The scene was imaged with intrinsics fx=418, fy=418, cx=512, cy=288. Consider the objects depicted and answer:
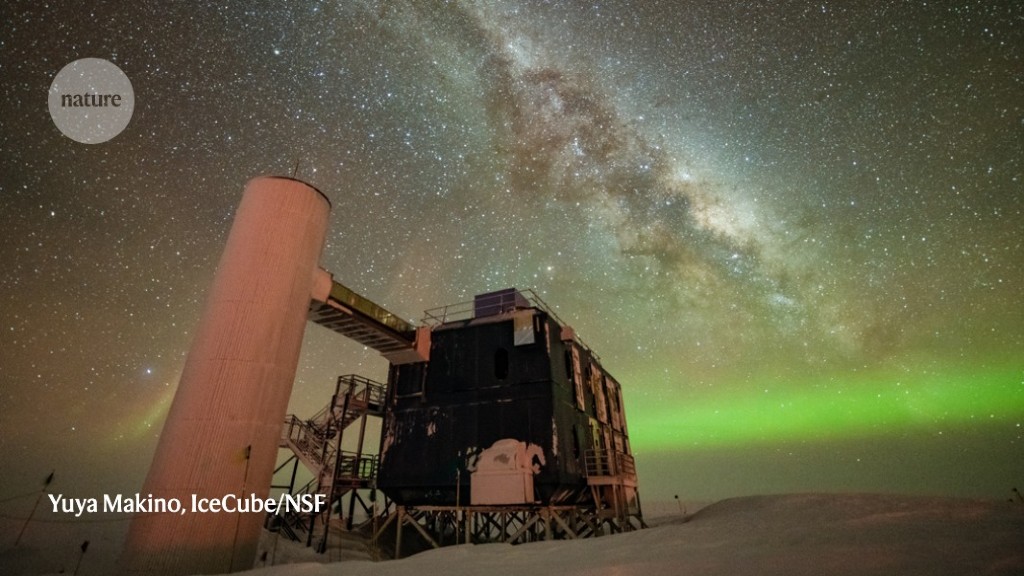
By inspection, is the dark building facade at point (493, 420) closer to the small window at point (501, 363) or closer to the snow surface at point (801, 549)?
the small window at point (501, 363)

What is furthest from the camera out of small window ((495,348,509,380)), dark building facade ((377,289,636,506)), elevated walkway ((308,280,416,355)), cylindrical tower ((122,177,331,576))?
small window ((495,348,509,380))

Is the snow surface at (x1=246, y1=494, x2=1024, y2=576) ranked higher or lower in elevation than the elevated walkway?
lower

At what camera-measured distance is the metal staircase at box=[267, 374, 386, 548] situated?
20.1 metres

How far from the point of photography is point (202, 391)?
10.0 meters

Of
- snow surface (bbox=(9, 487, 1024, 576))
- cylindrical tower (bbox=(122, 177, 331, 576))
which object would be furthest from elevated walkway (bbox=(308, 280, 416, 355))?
snow surface (bbox=(9, 487, 1024, 576))

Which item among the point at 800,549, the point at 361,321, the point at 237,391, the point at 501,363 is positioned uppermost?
the point at 361,321

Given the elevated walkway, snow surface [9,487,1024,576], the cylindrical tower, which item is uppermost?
the elevated walkway

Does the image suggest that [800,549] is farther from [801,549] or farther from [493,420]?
[493,420]

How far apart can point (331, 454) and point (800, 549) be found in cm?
2083

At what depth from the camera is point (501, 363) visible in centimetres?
1881

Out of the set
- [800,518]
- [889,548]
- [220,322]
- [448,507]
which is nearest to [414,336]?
[448,507]

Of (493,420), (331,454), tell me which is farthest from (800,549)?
(331,454)

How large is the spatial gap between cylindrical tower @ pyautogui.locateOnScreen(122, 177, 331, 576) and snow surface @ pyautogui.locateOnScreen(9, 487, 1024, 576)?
2.32 meters

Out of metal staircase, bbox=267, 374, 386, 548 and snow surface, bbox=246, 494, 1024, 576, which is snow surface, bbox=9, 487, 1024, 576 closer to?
snow surface, bbox=246, 494, 1024, 576
